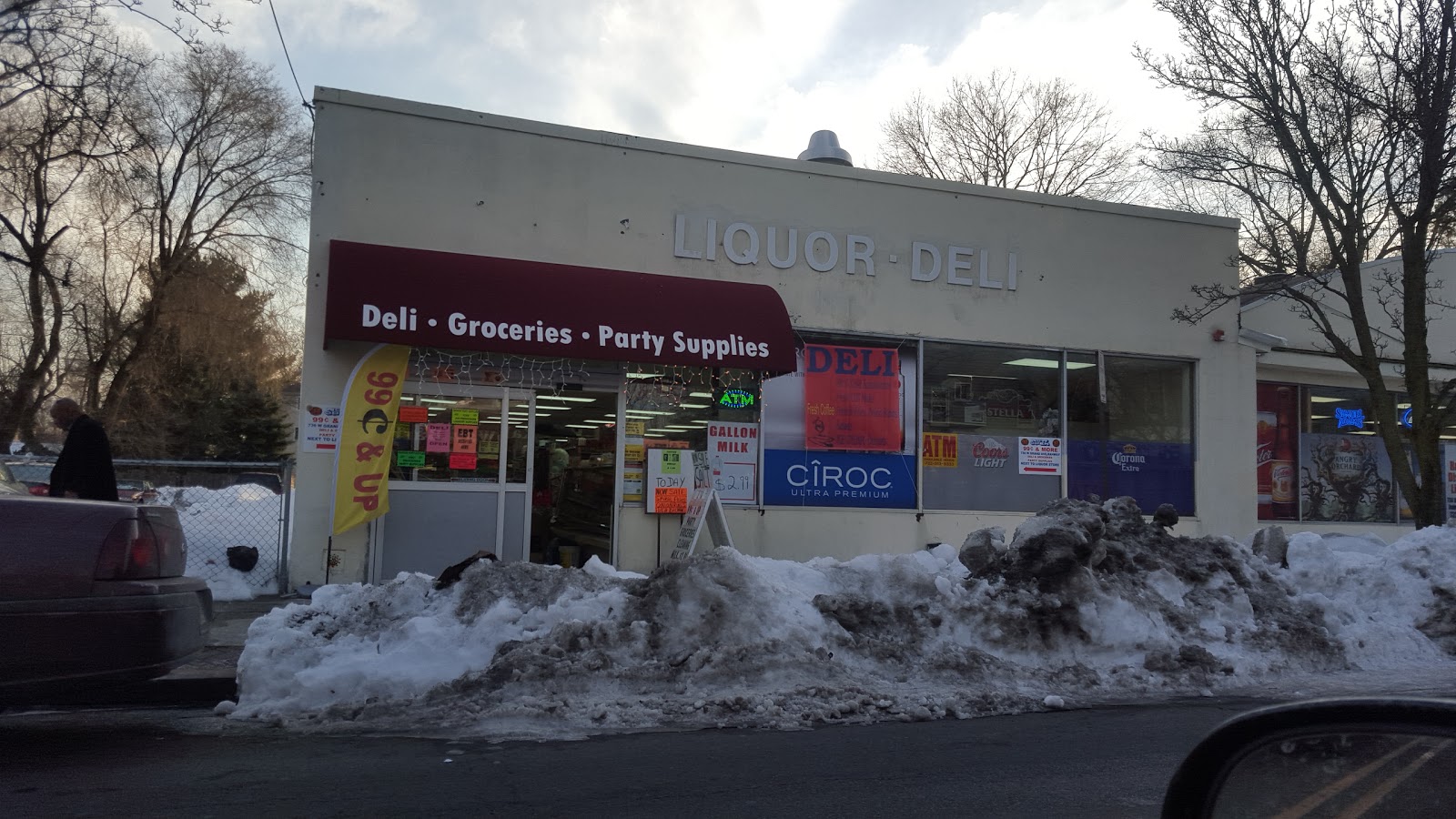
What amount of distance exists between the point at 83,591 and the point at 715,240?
8.05 meters

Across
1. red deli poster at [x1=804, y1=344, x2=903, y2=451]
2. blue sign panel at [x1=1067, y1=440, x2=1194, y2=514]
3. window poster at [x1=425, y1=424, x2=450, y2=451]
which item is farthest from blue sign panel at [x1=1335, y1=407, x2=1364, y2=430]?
window poster at [x1=425, y1=424, x2=450, y2=451]

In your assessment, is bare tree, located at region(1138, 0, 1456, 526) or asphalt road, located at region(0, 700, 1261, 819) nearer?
asphalt road, located at region(0, 700, 1261, 819)

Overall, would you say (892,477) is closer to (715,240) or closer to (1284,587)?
(715,240)

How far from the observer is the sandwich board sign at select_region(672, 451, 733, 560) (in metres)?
10.8

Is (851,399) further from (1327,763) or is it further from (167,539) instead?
(1327,763)

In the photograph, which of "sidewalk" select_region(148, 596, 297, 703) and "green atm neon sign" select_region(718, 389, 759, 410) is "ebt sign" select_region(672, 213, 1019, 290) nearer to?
"green atm neon sign" select_region(718, 389, 759, 410)

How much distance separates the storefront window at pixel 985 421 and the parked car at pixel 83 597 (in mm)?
9022

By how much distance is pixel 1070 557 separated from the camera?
26.1ft

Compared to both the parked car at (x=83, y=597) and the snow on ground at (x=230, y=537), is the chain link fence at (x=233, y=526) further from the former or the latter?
the parked car at (x=83, y=597)

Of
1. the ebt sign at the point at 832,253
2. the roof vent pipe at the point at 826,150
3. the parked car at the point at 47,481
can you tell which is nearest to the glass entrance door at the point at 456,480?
the ebt sign at the point at 832,253

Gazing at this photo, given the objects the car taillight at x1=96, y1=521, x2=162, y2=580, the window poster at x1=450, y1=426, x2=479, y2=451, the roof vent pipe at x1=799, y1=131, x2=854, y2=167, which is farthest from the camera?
the roof vent pipe at x1=799, y1=131, x2=854, y2=167

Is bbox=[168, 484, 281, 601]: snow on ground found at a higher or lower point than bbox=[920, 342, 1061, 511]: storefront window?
lower

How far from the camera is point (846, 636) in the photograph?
7234 millimetres

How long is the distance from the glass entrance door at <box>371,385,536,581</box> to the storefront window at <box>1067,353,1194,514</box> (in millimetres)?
7092
